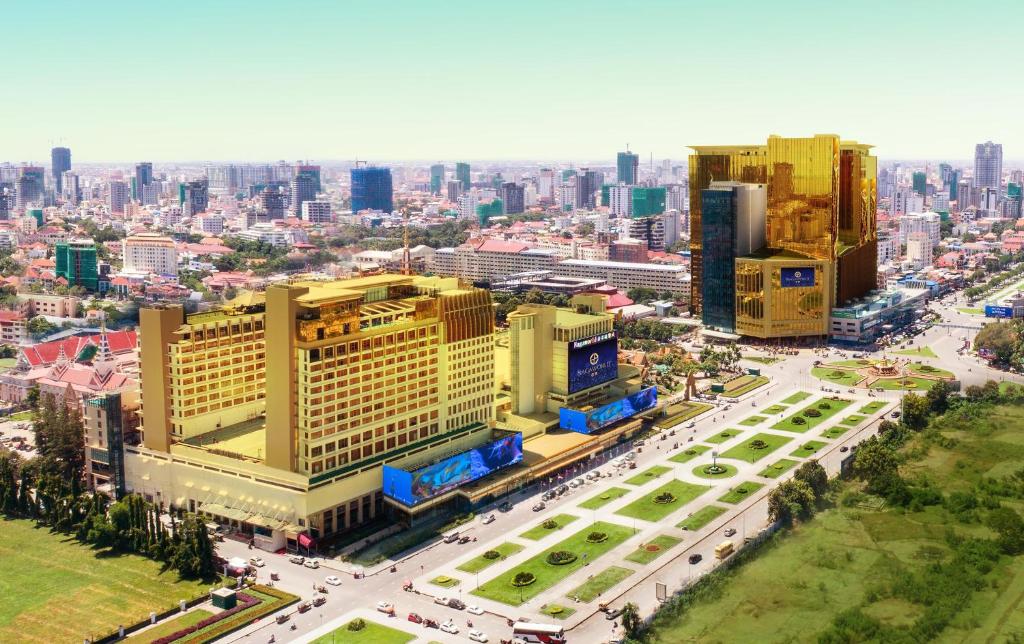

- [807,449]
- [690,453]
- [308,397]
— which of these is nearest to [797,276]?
[807,449]

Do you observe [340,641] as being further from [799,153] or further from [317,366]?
[799,153]

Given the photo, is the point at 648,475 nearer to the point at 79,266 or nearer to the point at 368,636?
the point at 368,636

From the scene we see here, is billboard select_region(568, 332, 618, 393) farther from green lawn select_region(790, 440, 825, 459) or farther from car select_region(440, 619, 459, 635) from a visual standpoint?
car select_region(440, 619, 459, 635)

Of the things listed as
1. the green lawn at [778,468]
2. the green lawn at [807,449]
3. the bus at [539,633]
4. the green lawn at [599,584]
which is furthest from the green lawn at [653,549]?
the green lawn at [807,449]

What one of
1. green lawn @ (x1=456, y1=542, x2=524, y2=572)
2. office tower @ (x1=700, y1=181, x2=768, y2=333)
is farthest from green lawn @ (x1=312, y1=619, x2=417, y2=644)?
office tower @ (x1=700, y1=181, x2=768, y2=333)

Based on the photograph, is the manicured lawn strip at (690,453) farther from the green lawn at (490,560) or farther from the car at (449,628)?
the car at (449,628)
